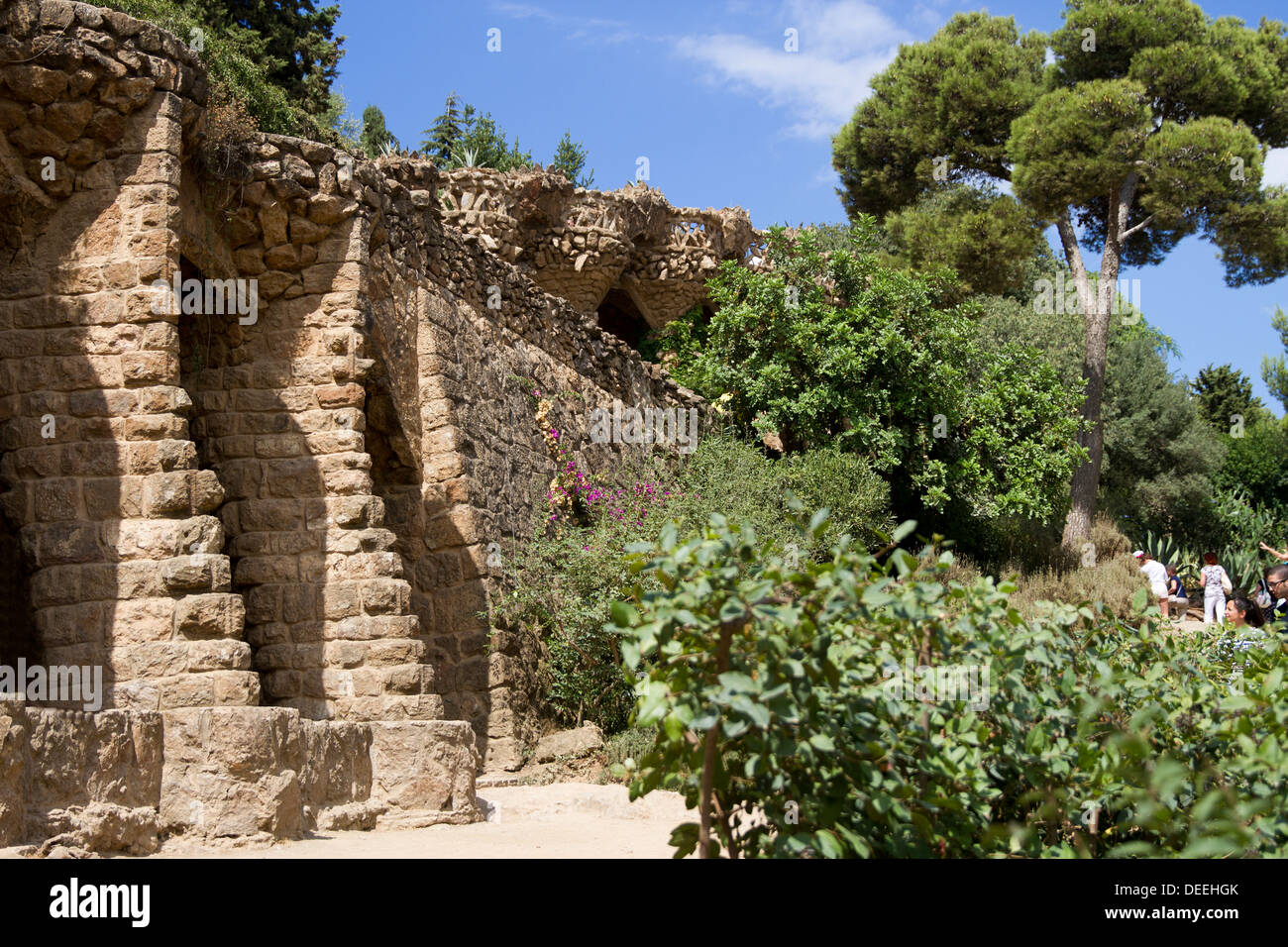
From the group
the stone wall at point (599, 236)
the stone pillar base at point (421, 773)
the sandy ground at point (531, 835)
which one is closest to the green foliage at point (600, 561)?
the sandy ground at point (531, 835)

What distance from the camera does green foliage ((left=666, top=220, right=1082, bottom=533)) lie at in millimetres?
15773

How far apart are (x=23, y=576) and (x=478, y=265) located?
5.63 metres

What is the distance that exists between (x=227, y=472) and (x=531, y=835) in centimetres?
315

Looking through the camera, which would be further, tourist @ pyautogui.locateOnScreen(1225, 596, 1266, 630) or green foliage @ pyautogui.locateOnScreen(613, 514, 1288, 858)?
tourist @ pyautogui.locateOnScreen(1225, 596, 1266, 630)

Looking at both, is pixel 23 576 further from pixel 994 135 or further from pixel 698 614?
pixel 994 135

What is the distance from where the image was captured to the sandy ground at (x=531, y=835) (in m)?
5.18

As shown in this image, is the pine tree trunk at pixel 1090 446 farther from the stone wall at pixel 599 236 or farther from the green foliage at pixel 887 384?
the stone wall at pixel 599 236

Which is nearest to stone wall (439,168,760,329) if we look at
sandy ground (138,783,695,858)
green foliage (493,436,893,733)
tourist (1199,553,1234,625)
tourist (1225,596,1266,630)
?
green foliage (493,436,893,733)

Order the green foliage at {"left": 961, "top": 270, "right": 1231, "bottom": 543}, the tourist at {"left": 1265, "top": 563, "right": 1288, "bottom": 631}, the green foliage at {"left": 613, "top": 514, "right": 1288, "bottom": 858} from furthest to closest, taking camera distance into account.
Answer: the green foliage at {"left": 961, "top": 270, "right": 1231, "bottom": 543} → the tourist at {"left": 1265, "top": 563, "right": 1288, "bottom": 631} → the green foliage at {"left": 613, "top": 514, "right": 1288, "bottom": 858}

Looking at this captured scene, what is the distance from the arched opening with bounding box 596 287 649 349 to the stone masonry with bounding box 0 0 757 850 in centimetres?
1152

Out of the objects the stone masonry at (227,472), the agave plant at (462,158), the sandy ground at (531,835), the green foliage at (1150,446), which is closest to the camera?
the sandy ground at (531,835)

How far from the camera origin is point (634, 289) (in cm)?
2130

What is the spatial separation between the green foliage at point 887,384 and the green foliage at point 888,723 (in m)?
11.7

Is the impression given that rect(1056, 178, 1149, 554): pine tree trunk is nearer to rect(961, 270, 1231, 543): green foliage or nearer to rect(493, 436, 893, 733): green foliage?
rect(961, 270, 1231, 543): green foliage
